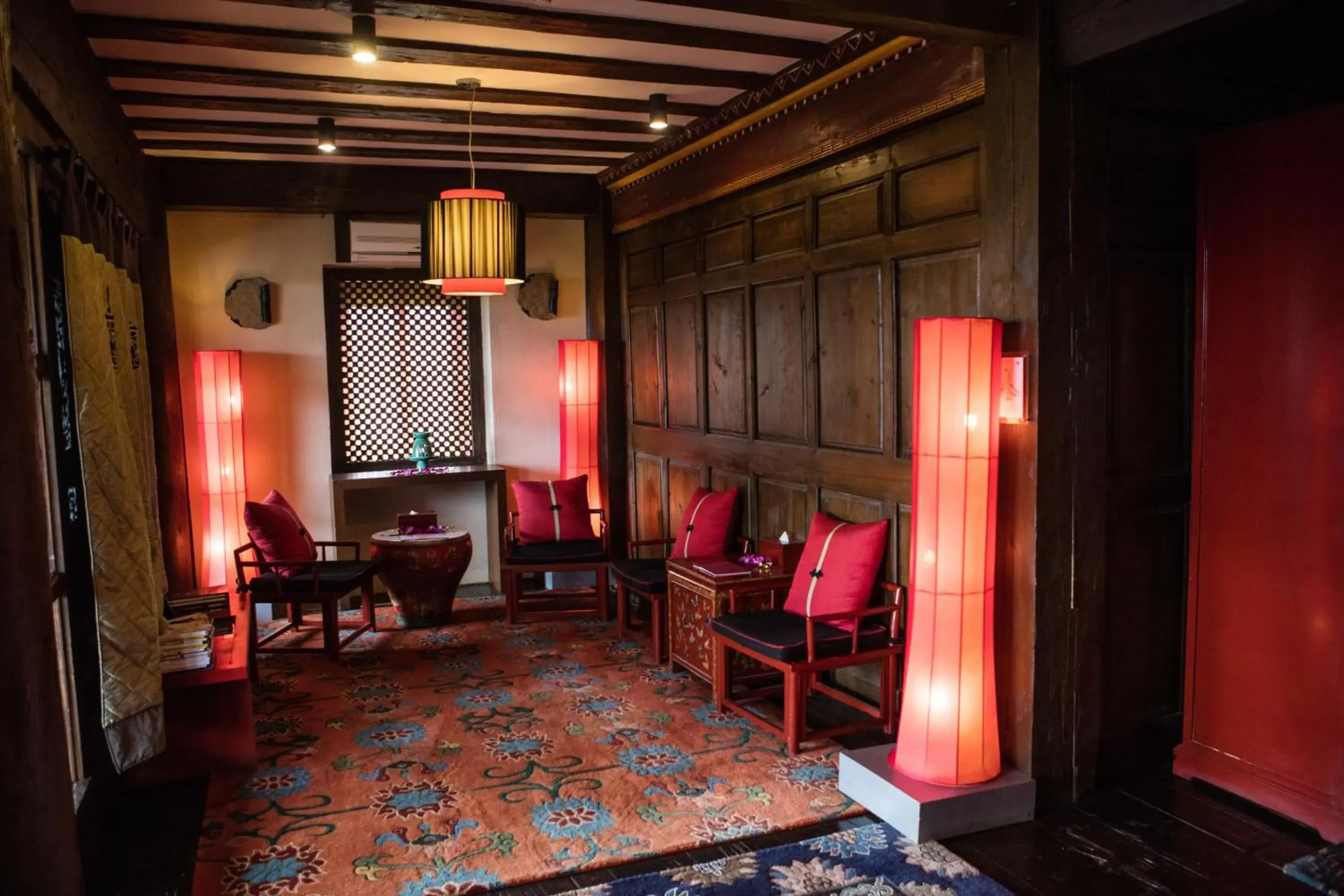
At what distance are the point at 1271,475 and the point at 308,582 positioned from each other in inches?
181

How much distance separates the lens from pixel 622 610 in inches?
226

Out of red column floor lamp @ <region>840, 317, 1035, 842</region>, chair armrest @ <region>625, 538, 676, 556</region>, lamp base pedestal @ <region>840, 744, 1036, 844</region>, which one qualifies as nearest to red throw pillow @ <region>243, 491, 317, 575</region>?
chair armrest @ <region>625, 538, 676, 556</region>

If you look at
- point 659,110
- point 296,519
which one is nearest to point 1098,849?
point 659,110

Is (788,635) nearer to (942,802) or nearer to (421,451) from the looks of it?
(942,802)

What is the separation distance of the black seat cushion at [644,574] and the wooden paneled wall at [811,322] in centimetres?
52

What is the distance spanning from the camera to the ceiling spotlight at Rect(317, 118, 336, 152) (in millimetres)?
5020

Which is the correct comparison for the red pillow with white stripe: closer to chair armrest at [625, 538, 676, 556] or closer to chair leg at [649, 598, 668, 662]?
chair leg at [649, 598, 668, 662]

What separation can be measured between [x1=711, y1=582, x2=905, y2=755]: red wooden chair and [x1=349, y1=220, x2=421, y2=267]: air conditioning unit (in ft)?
12.5

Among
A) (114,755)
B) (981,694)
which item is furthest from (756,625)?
(114,755)

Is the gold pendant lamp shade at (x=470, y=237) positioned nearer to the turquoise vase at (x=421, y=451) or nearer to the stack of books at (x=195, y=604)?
the stack of books at (x=195, y=604)

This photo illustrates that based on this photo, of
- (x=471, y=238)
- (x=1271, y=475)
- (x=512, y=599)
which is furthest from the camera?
(x=512, y=599)

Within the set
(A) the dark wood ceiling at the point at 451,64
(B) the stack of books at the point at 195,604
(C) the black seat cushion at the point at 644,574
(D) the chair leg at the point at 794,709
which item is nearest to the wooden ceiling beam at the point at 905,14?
(A) the dark wood ceiling at the point at 451,64

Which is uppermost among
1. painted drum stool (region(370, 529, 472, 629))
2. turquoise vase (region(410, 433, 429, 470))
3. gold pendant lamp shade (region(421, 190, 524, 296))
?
gold pendant lamp shade (region(421, 190, 524, 296))

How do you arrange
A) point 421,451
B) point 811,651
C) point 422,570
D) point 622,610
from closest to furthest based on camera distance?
point 811,651, point 622,610, point 422,570, point 421,451
